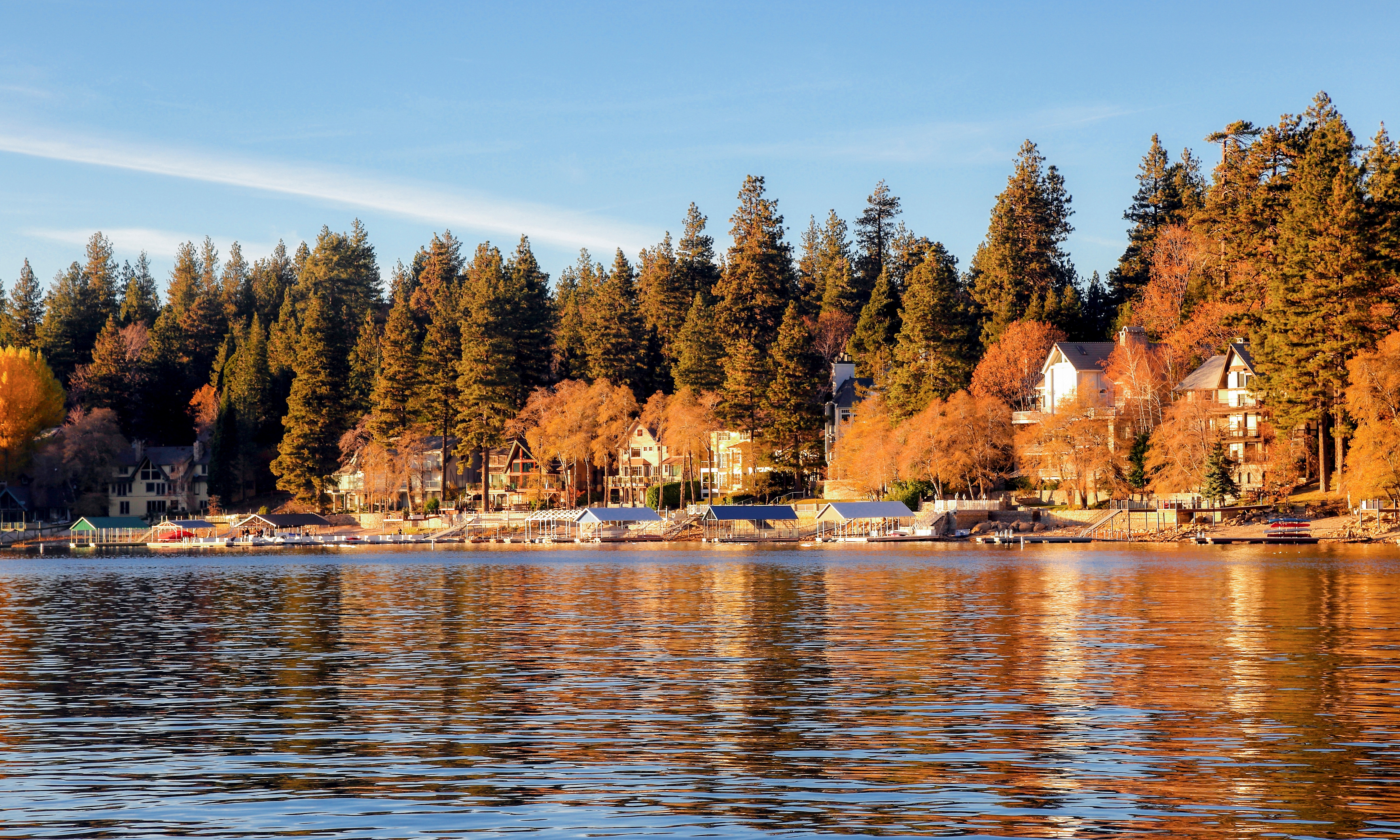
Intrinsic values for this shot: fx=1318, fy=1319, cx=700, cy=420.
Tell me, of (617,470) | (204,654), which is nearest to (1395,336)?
(204,654)

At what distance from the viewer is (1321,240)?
89.4 meters

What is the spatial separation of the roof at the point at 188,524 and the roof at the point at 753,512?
201ft

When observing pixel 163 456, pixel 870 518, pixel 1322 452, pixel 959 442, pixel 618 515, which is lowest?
pixel 870 518

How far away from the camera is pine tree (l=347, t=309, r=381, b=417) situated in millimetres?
152125

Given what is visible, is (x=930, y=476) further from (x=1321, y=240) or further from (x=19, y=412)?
(x=19, y=412)

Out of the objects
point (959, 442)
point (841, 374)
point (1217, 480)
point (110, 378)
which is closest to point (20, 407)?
point (110, 378)

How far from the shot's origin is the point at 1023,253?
136 metres

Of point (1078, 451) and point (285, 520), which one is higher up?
point (1078, 451)

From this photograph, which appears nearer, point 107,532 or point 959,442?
point 959,442

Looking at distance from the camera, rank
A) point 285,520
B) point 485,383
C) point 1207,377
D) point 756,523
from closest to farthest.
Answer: point 1207,377 → point 756,523 → point 285,520 → point 485,383

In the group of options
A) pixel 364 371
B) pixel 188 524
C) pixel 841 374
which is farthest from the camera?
pixel 364 371

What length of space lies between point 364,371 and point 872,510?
75.1 meters

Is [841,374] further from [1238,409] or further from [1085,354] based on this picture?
Result: [1238,409]

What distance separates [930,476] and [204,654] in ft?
275
